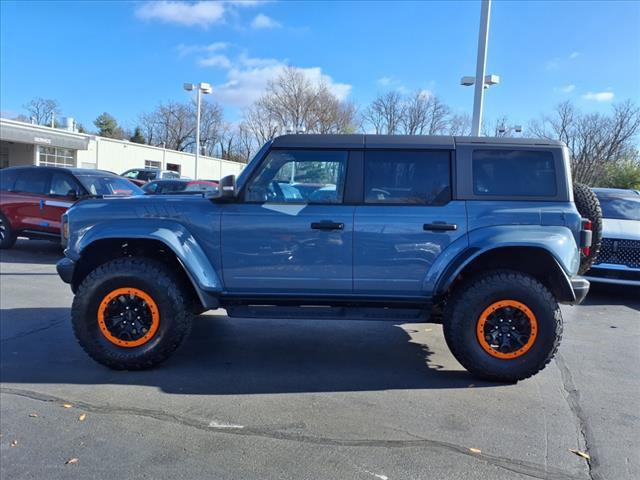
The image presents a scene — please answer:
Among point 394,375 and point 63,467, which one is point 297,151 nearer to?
point 394,375

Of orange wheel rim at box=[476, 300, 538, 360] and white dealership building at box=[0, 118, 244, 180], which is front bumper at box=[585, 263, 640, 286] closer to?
orange wheel rim at box=[476, 300, 538, 360]

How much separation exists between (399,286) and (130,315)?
237 centimetres

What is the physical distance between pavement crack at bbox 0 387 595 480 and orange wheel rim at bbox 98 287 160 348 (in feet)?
2.23

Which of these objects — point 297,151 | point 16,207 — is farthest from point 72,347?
point 16,207

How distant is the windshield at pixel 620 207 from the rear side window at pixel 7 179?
11622mm

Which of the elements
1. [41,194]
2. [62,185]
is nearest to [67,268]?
[62,185]

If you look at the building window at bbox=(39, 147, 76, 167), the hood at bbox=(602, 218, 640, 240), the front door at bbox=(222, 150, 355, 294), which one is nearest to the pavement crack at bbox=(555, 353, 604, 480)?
the front door at bbox=(222, 150, 355, 294)

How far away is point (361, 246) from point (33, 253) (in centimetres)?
933

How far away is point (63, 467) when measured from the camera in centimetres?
287

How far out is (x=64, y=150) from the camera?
29.9m

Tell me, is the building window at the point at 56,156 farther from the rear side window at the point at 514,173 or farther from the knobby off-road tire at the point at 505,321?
the knobby off-road tire at the point at 505,321

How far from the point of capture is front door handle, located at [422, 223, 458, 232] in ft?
13.4

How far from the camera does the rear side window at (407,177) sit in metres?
4.23

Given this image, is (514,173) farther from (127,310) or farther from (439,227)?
(127,310)
